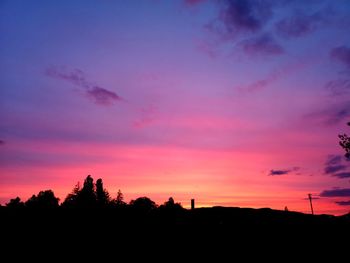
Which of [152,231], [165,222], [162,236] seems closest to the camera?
[162,236]

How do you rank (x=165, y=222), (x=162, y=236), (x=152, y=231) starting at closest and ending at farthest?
(x=162, y=236) < (x=152, y=231) < (x=165, y=222)

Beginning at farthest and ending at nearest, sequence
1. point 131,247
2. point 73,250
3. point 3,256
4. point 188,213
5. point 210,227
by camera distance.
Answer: point 188,213 → point 210,227 → point 131,247 → point 73,250 → point 3,256

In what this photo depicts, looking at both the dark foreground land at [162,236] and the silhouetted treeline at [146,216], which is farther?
the silhouetted treeline at [146,216]

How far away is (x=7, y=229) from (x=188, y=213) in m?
9.71

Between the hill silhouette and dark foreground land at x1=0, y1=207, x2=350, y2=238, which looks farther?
dark foreground land at x1=0, y1=207, x2=350, y2=238

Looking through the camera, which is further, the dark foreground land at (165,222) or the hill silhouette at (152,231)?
the dark foreground land at (165,222)

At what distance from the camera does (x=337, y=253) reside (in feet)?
52.5

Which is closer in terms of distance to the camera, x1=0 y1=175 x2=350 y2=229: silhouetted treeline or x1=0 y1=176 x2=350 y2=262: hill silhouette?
x1=0 y1=176 x2=350 y2=262: hill silhouette

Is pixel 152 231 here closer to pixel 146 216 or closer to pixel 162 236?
pixel 162 236

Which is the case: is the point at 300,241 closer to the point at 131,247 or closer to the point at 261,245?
the point at 261,245

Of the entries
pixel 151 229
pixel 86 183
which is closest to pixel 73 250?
pixel 151 229

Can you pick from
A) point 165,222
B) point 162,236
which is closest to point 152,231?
point 162,236

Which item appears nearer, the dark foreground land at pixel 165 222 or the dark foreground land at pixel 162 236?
the dark foreground land at pixel 162 236

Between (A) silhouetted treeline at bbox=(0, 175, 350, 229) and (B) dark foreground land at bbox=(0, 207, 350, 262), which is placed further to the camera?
(A) silhouetted treeline at bbox=(0, 175, 350, 229)
